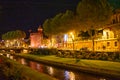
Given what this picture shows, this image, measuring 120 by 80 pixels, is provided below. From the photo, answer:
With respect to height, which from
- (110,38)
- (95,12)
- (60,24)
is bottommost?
(110,38)

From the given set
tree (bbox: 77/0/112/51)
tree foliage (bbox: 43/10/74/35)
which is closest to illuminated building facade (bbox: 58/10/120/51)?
tree (bbox: 77/0/112/51)

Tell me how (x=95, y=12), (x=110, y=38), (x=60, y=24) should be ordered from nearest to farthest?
(x=95, y=12) < (x=110, y=38) < (x=60, y=24)

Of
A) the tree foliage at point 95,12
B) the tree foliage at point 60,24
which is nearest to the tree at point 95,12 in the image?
the tree foliage at point 95,12

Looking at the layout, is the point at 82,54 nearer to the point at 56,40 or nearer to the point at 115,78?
the point at 115,78

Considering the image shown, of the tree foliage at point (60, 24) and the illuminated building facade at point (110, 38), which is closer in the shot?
the illuminated building facade at point (110, 38)

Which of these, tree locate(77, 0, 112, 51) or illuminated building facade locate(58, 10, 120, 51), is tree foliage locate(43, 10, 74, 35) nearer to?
illuminated building facade locate(58, 10, 120, 51)

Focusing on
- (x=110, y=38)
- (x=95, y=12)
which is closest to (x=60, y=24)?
(x=110, y=38)

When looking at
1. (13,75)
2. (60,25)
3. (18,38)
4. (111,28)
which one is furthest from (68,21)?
(18,38)

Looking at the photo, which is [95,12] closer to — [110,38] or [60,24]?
[110,38]

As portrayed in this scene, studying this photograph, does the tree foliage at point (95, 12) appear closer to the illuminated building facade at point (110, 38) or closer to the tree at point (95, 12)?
the tree at point (95, 12)

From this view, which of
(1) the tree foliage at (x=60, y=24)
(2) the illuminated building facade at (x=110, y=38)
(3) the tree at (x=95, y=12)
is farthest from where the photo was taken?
(1) the tree foliage at (x=60, y=24)

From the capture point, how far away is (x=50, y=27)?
311ft

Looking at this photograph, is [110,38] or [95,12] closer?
[95,12]

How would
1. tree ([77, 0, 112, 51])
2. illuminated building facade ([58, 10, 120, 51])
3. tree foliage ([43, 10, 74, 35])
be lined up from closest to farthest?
tree ([77, 0, 112, 51]) < illuminated building facade ([58, 10, 120, 51]) < tree foliage ([43, 10, 74, 35])
